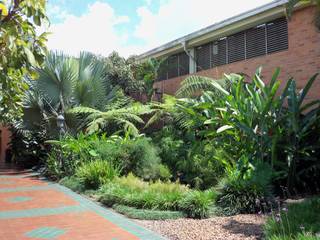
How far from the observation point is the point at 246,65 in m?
14.1

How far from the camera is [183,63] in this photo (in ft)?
60.3

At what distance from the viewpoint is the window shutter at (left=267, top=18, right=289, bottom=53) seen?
42.4ft

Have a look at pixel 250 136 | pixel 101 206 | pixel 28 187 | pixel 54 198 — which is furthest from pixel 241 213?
Result: pixel 28 187

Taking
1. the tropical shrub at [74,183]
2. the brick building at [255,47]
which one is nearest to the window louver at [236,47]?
the brick building at [255,47]

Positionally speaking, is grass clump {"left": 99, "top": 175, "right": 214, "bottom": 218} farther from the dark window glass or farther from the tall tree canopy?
the dark window glass

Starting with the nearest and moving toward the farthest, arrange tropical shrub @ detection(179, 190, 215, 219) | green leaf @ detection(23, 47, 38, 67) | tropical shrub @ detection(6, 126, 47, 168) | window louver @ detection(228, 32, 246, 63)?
green leaf @ detection(23, 47, 38, 67), tropical shrub @ detection(179, 190, 215, 219), window louver @ detection(228, 32, 246, 63), tropical shrub @ detection(6, 126, 47, 168)

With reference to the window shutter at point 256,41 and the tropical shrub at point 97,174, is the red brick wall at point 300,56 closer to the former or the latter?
the window shutter at point 256,41

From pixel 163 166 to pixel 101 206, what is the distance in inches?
125

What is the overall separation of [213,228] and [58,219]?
3157 mm

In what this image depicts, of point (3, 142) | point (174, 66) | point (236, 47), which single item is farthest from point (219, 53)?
point (3, 142)

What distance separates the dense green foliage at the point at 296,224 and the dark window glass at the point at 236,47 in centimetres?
895

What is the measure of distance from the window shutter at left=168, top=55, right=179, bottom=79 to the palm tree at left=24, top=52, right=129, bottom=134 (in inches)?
129

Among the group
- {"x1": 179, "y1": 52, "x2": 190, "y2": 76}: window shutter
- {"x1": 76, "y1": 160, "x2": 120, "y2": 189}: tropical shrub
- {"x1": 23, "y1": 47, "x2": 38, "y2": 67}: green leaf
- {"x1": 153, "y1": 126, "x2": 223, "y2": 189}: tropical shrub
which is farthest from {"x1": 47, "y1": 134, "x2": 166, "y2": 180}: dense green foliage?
{"x1": 23, "y1": 47, "x2": 38, "y2": 67}: green leaf

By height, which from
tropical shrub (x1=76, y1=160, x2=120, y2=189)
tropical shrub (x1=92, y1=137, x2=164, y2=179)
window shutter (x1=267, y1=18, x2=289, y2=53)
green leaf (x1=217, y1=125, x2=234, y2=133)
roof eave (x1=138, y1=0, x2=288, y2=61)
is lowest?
tropical shrub (x1=76, y1=160, x2=120, y2=189)
